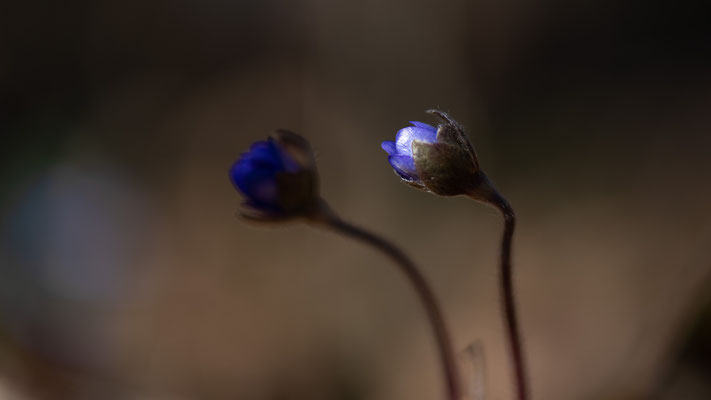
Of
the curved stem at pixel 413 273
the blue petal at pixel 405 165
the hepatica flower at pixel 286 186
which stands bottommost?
the curved stem at pixel 413 273

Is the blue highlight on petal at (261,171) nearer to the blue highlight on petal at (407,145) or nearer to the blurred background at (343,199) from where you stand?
the blue highlight on petal at (407,145)

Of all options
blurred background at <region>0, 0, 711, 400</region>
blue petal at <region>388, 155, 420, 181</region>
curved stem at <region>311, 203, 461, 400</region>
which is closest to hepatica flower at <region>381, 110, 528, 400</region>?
blue petal at <region>388, 155, 420, 181</region>

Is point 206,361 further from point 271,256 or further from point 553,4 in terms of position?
point 553,4

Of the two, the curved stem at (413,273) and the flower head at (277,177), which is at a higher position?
the flower head at (277,177)

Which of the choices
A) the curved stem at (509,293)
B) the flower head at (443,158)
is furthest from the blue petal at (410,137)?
the curved stem at (509,293)

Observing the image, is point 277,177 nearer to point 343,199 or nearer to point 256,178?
point 256,178

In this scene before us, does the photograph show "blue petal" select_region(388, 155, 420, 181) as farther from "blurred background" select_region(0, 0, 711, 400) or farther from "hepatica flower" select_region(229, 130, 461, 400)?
"blurred background" select_region(0, 0, 711, 400)
